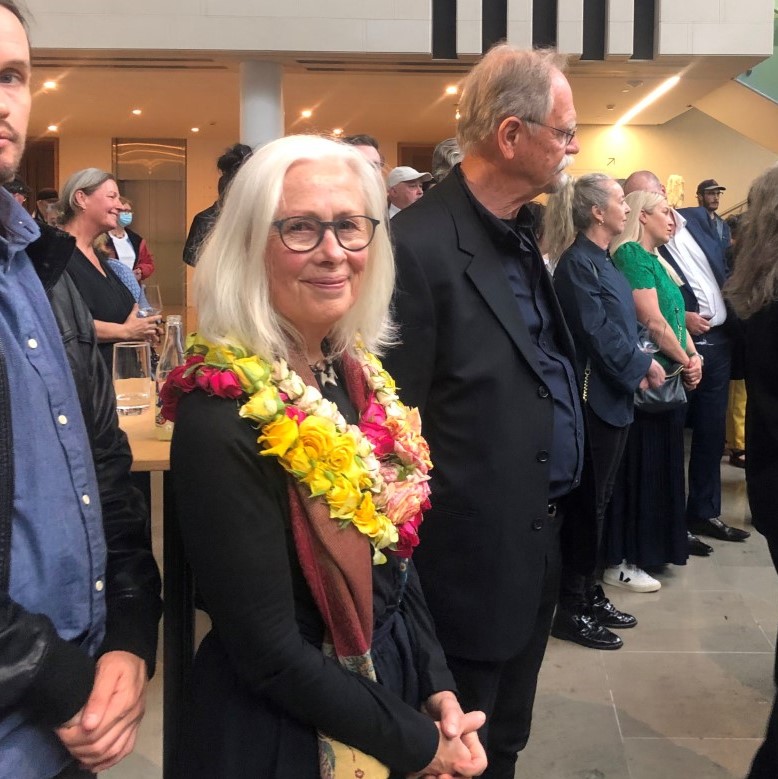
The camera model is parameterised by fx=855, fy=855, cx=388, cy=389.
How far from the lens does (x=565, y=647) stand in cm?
340

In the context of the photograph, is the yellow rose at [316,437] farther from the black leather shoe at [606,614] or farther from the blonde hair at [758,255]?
the black leather shoe at [606,614]

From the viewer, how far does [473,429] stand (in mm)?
1842

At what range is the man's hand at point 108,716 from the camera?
3.73 feet

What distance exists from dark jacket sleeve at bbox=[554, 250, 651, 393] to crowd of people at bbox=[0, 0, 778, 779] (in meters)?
1.09

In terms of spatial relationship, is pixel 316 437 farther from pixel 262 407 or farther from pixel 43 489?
pixel 43 489

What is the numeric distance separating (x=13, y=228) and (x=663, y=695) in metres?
2.70

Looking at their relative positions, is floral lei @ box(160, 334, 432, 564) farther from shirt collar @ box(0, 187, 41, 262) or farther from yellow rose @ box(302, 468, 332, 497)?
shirt collar @ box(0, 187, 41, 262)

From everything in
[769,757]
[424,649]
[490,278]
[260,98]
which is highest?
[260,98]

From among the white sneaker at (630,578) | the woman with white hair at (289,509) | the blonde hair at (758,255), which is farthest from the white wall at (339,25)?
the woman with white hair at (289,509)

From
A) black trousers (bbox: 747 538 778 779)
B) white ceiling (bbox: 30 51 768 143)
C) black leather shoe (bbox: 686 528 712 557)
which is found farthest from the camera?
white ceiling (bbox: 30 51 768 143)

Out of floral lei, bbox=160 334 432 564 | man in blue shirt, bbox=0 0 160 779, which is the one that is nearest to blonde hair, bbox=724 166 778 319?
floral lei, bbox=160 334 432 564

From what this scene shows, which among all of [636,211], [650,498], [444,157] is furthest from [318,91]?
[650,498]

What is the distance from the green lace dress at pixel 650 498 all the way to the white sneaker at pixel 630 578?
3.1 inches

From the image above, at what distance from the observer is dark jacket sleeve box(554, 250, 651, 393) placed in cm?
322
